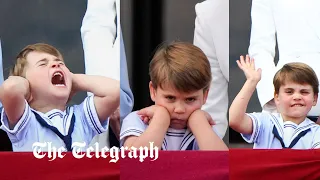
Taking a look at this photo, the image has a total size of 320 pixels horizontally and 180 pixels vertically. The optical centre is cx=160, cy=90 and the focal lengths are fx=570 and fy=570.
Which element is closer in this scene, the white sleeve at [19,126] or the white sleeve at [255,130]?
the white sleeve at [19,126]

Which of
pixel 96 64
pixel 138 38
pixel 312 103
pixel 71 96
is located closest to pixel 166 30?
pixel 138 38

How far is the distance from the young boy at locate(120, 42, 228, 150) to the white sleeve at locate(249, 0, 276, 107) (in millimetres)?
277

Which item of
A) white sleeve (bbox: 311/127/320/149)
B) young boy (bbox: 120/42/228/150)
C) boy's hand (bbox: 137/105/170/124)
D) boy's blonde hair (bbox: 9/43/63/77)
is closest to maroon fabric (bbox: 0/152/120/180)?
young boy (bbox: 120/42/228/150)

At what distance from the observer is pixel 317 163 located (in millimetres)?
2764

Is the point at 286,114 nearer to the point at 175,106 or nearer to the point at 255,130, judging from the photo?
the point at 255,130

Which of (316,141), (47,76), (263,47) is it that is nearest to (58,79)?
(47,76)

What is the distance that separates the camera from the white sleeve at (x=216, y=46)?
9.02 feet

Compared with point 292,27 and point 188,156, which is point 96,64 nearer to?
point 188,156

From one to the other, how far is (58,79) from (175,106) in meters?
0.57

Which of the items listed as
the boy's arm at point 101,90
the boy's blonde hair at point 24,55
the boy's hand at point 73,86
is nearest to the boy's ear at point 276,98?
the boy's arm at point 101,90

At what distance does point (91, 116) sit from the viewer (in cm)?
274

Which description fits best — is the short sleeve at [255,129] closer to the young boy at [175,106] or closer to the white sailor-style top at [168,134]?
the young boy at [175,106]

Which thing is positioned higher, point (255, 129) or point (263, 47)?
point (263, 47)

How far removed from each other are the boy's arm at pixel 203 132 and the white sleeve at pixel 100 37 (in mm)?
452
